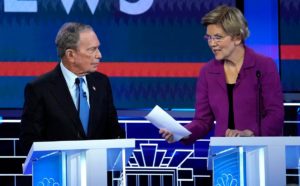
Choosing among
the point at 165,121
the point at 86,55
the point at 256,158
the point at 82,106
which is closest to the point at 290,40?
the point at 86,55

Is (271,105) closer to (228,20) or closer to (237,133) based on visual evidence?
(237,133)

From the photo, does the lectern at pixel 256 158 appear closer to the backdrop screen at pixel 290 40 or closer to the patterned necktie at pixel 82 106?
the patterned necktie at pixel 82 106

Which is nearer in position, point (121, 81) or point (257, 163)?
point (257, 163)

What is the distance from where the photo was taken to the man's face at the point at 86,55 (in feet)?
15.7

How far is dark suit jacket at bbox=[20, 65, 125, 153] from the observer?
4625 mm

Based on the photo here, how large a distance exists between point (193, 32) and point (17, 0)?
1272 millimetres

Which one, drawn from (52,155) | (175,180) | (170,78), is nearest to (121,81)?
(170,78)

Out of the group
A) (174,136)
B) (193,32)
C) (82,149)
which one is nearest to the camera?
(82,149)

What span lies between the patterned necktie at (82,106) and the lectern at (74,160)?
85 cm

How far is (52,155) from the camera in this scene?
3826mm

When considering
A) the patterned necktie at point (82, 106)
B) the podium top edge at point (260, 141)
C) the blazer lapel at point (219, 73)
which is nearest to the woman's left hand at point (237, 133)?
the blazer lapel at point (219, 73)

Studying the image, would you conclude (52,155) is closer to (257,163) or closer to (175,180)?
(257,163)

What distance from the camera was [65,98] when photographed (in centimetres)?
467

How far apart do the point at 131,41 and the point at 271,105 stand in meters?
1.85
